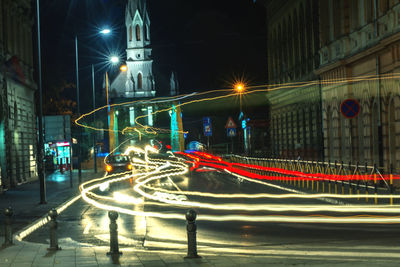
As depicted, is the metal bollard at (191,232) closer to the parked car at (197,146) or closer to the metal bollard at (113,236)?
the metal bollard at (113,236)

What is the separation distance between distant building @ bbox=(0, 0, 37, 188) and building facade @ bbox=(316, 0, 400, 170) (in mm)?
15835

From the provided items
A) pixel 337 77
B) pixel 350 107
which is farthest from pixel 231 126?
pixel 350 107

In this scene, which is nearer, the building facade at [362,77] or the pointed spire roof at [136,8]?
the building facade at [362,77]

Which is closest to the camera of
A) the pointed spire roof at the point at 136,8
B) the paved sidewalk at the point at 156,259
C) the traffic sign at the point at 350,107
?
the paved sidewalk at the point at 156,259

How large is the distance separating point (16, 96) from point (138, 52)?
107677 millimetres

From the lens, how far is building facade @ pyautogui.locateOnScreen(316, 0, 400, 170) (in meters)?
24.1

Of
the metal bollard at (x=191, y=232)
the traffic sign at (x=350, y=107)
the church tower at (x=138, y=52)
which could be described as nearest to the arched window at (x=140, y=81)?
the church tower at (x=138, y=52)

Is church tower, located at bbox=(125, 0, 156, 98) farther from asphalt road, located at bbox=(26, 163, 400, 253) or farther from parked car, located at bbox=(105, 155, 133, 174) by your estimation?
asphalt road, located at bbox=(26, 163, 400, 253)

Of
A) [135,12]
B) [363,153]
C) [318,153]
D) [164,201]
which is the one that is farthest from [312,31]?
[135,12]

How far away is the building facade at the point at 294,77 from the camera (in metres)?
37.8

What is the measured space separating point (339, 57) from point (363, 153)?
4981mm

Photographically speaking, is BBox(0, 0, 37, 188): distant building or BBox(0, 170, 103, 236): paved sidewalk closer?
BBox(0, 170, 103, 236): paved sidewalk

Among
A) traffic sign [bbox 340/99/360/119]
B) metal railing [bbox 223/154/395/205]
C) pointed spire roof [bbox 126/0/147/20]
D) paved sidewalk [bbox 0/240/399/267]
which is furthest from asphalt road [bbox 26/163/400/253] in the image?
pointed spire roof [bbox 126/0/147/20]

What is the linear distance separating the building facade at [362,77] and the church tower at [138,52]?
107916 millimetres
